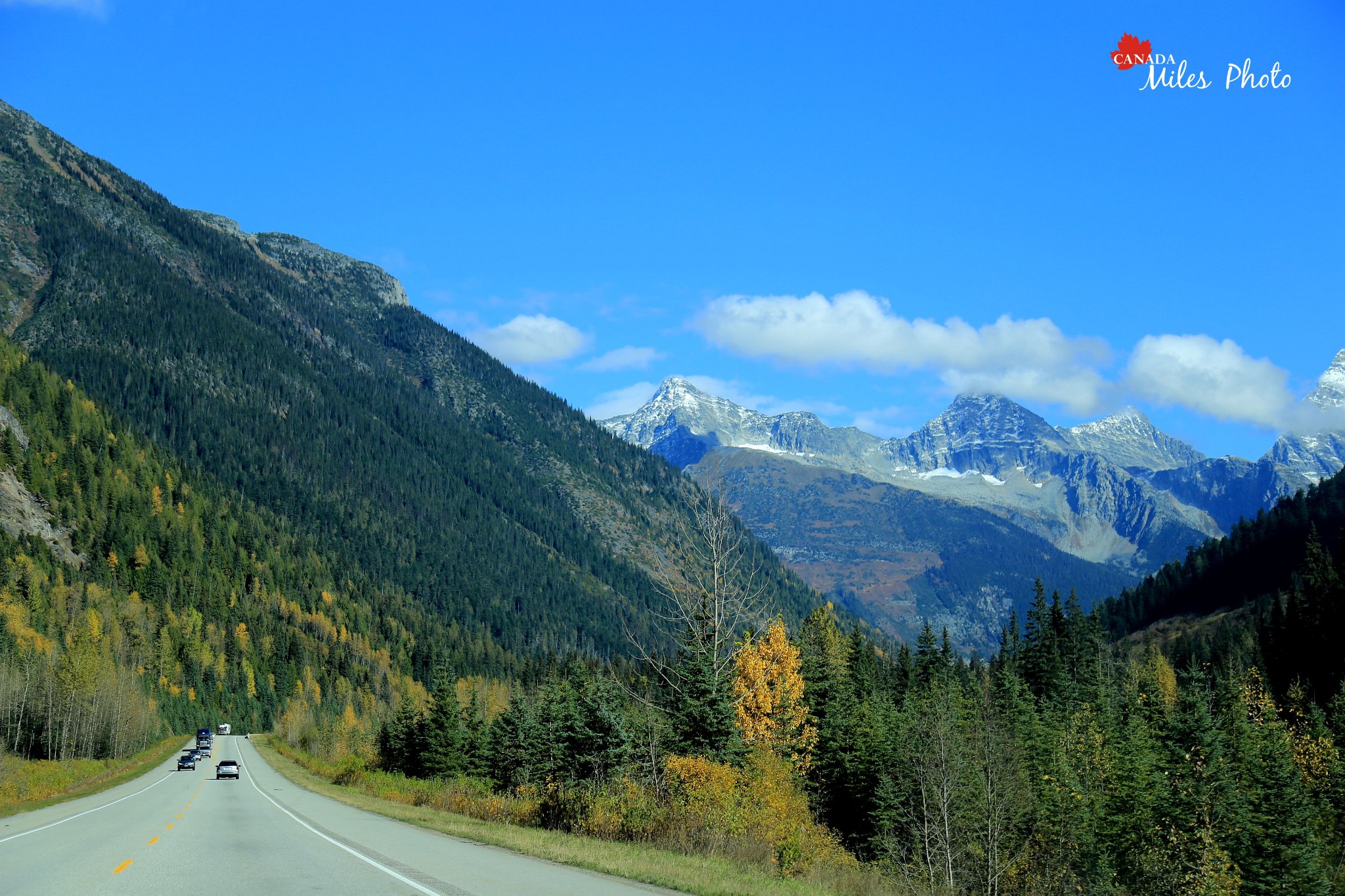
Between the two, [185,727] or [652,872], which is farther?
[185,727]

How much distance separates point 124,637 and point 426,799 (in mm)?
126181

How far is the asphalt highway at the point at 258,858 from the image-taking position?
51.0 feet

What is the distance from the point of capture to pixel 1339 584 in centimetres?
9550

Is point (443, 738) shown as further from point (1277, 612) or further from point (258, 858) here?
point (1277, 612)

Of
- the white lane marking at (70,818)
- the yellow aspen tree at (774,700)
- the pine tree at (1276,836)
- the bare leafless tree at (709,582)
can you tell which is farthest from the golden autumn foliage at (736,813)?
the pine tree at (1276,836)

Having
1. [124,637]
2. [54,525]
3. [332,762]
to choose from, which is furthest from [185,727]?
[332,762]

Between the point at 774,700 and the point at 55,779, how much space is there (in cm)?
4268

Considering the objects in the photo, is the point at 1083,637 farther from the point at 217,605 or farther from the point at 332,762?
the point at 217,605

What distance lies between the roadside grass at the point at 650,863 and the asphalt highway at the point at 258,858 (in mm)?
620

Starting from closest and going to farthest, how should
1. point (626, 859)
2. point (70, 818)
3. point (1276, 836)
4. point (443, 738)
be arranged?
point (626, 859), point (70, 818), point (1276, 836), point (443, 738)

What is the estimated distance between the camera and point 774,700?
54.0 meters

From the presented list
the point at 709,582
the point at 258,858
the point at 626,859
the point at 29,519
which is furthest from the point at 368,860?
the point at 29,519

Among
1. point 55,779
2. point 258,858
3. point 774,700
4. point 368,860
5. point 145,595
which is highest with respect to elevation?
point 145,595

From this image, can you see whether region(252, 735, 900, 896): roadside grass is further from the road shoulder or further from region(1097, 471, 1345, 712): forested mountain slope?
region(1097, 471, 1345, 712): forested mountain slope
